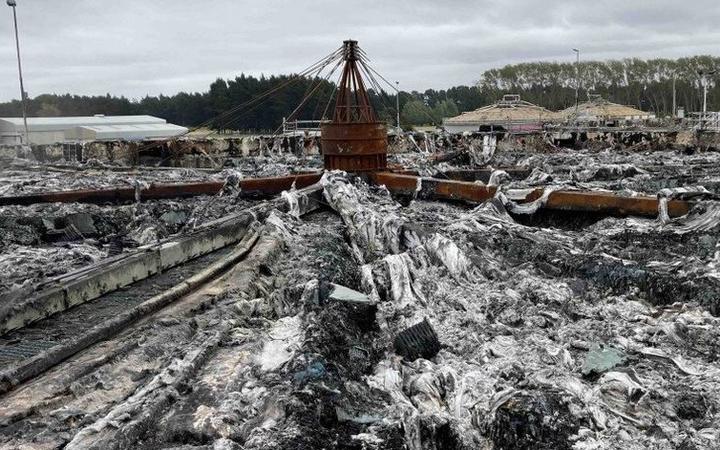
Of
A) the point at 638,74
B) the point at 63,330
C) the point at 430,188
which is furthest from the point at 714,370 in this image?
the point at 638,74

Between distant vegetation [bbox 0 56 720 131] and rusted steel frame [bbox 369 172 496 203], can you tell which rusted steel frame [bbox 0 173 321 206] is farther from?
distant vegetation [bbox 0 56 720 131]

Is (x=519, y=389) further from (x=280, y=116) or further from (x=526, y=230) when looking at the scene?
(x=280, y=116)

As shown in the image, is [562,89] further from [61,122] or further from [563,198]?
[563,198]

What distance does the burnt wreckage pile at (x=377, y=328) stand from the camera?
11.5 feet

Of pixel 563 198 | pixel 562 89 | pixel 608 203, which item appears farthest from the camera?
pixel 562 89

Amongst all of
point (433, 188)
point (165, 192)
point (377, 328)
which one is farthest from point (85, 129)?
point (377, 328)

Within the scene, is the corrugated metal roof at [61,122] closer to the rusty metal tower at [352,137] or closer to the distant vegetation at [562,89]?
the distant vegetation at [562,89]

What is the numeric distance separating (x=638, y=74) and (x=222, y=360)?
7956cm

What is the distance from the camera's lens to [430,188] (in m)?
10.1

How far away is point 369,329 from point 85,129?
39759mm

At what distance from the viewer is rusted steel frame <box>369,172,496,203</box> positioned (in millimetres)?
9328

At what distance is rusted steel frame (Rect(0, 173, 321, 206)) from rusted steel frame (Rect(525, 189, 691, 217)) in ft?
14.0

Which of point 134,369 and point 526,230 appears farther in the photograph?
point 526,230

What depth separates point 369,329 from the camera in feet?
→ 16.8
